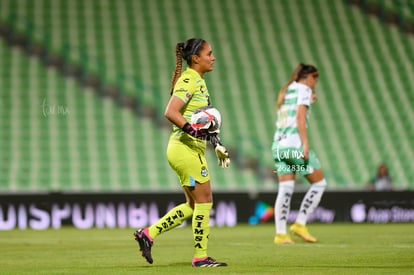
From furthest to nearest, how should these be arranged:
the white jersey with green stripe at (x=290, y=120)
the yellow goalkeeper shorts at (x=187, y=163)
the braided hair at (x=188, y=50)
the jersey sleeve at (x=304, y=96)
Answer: the white jersey with green stripe at (x=290, y=120), the jersey sleeve at (x=304, y=96), the braided hair at (x=188, y=50), the yellow goalkeeper shorts at (x=187, y=163)

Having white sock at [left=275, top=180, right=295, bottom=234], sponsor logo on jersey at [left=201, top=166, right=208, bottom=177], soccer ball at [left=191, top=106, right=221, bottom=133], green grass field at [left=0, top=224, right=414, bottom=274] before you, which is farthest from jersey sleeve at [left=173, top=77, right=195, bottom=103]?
white sock at [left=275, top=180, right=295, bottom=234]

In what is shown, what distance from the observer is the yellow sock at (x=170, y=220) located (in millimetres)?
8367

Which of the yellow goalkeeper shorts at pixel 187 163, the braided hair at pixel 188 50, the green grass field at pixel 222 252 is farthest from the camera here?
the braided hair at pixel 188 50

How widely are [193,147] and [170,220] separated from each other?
68 cm

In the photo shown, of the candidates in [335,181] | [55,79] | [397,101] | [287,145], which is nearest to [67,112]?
[55,79]

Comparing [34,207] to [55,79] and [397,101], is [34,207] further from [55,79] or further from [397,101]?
[397,101]

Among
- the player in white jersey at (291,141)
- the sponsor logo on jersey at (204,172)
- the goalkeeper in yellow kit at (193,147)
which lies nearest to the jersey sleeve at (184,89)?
the goalkeeper in yellow kit at (193,147)

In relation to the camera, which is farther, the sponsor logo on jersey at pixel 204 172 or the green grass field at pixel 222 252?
the sponsor logo on jersey at pixel 204 172

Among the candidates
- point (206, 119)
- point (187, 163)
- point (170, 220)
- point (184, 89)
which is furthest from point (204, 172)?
point (184, 89)

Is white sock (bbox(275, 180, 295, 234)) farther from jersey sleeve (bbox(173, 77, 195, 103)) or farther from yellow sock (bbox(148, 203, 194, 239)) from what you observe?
jersey sleeve (bbox(173, 77, 195, 103))

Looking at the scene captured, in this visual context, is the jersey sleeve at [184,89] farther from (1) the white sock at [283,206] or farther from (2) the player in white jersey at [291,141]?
(1) the white sock at [283,206]

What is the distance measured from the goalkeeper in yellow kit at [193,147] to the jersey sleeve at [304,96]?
10.2ft

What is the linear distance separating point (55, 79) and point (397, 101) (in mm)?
7783

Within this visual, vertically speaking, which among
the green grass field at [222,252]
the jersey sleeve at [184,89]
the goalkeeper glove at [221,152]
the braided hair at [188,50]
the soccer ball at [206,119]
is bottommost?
the green grass field at [222,252]
